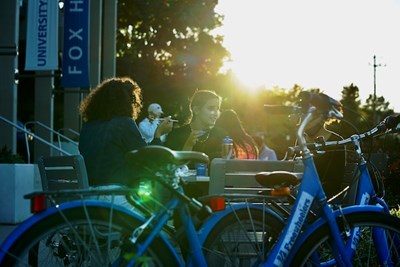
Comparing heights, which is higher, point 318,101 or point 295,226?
point 318,101

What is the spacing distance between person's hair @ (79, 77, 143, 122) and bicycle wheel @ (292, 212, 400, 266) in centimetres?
173

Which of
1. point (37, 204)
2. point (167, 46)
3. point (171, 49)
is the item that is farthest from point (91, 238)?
point (171, 49)

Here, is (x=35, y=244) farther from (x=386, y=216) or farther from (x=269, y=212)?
(x=386, y=216)

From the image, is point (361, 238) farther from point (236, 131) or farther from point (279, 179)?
point (236, 131)

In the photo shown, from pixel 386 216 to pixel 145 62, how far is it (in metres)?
32.6

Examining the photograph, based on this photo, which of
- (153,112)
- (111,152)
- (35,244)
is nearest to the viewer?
(35,244)

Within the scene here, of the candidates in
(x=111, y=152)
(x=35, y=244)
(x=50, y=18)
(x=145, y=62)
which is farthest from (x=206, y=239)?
(x=145, y=62)

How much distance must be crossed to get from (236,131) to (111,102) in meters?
4.50

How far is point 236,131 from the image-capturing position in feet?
32.8

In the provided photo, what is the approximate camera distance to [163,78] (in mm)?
37375

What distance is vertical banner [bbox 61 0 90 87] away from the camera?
56.0 feet

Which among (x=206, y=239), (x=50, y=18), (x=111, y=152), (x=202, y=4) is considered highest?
(x=202, y=4)

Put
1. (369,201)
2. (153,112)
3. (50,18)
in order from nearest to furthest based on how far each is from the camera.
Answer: (369,201)
(153,112)
(50,18)

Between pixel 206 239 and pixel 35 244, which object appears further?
pixel 206 239
